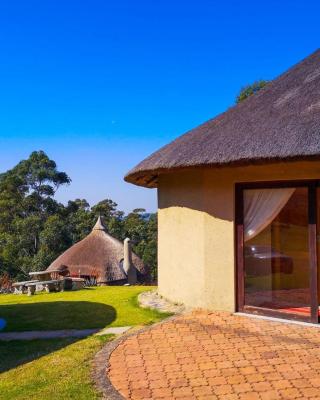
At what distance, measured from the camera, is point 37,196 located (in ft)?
101

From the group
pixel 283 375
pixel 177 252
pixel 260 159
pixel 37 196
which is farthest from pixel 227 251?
pixel 37 196

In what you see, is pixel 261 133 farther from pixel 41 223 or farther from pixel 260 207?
pixel 41 223

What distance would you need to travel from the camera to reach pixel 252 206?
7066 mm

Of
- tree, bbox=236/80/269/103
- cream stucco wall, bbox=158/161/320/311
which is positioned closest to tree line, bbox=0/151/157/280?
tree, bbox=236/80/269/103

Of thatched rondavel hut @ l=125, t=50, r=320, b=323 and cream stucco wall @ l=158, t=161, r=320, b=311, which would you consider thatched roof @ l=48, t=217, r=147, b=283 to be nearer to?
cream stucco wall @ l=158, t=161, r=320, b=311

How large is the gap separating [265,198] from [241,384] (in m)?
3.30

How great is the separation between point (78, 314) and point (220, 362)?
371cm

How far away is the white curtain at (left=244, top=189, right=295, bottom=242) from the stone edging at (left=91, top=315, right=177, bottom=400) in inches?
83.8

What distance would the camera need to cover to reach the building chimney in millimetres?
19886

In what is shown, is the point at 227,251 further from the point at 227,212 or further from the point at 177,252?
the point at 177,252

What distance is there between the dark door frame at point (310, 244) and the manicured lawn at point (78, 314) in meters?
1.38

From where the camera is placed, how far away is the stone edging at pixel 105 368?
4195 millimetres

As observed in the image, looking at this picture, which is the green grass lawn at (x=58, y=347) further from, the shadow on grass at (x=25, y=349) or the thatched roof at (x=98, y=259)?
the thatched roof at (x=98, y=259)

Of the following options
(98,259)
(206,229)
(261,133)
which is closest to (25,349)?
(206,229)
